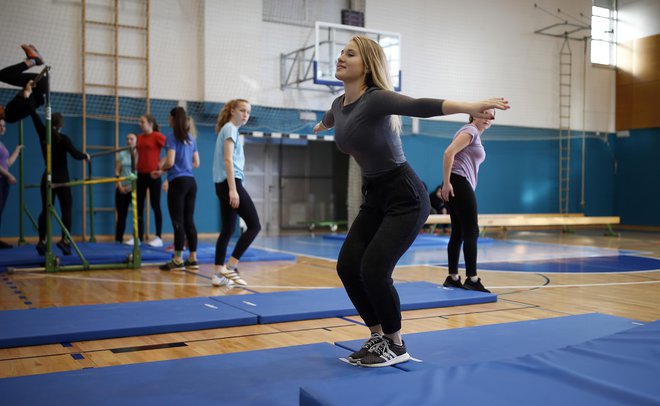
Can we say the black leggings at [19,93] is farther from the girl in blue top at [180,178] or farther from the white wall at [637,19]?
the white wall at [637,19]

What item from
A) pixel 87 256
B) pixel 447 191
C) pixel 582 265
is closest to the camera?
pixel 447 191

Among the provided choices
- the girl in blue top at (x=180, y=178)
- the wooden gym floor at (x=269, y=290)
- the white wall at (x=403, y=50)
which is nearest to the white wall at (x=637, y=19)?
the white wall at (x=403, y=50)

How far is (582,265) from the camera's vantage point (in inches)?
273

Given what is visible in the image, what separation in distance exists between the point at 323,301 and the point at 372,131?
185cm

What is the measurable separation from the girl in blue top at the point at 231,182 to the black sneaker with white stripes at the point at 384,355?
246cm

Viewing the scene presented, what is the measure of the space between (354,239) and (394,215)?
0.22m

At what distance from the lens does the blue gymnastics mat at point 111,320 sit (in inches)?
128

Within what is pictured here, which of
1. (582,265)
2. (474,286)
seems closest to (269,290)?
(474,286)

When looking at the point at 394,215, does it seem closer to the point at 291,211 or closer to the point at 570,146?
the point at 291,211

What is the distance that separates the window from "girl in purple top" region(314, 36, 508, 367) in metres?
14.2

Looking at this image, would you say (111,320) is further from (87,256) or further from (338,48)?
(338,48)

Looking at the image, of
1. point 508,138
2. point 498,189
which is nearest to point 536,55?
point 508,138

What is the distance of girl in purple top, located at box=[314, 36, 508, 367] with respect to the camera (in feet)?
8.65

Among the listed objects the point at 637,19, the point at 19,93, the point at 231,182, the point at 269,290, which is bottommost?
the point at 269,290
